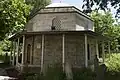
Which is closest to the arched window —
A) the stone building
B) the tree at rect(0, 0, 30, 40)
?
the stone building

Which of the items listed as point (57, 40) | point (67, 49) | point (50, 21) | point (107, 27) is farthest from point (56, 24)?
point (107, 27)

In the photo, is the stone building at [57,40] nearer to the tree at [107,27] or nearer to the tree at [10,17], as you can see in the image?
the tree at [10,17]

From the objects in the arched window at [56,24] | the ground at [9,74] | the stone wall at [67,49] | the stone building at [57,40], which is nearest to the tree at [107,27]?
the stone building at [57,40]

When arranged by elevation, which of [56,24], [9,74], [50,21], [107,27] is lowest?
[9,74]

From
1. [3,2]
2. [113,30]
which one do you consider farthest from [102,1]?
[113,30]

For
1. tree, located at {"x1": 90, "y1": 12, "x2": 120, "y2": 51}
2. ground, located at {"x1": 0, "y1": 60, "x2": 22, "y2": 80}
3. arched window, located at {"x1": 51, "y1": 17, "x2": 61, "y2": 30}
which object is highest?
tree, located at {"x1": 90, "y1": 12, "x2": 120, "y2": 51}

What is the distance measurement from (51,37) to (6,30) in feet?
26.4

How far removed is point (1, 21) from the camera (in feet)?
81.9

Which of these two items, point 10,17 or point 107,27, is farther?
point 107,27

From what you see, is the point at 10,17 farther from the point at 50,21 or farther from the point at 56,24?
the point at 56,24

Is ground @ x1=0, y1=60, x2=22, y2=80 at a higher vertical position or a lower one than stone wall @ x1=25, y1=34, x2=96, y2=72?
lower

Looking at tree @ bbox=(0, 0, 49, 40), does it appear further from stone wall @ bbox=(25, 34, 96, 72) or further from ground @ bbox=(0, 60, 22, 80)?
stone wall @ bbox=(25, 34, 96, 72)

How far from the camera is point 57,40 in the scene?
21.2m

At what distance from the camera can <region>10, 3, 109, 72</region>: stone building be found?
20.5 metres
